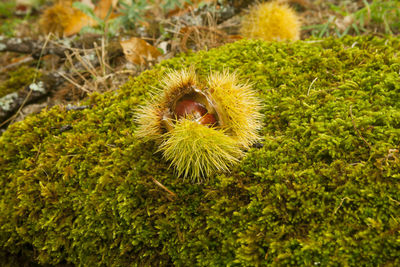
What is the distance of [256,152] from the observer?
1752mm

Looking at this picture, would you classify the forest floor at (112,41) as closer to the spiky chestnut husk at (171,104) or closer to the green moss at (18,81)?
the green moss at (18,81)

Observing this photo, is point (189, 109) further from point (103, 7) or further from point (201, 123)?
point (103, 7)

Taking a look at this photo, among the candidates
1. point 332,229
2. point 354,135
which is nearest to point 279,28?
point 354,135

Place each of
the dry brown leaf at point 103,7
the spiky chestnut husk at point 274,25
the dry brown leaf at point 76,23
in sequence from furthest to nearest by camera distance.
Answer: the dry brown leaf at point 103,7 → the dry brown leaf at point 76,23 → the spiky chestnut husk at point 274,25

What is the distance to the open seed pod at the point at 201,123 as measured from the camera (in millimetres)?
1555

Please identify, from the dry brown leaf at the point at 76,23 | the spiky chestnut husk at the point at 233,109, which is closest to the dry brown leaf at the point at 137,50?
the dry brown leaf at the point at 76,23

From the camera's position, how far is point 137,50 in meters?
3.22

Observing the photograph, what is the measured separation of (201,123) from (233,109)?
0.21 metres

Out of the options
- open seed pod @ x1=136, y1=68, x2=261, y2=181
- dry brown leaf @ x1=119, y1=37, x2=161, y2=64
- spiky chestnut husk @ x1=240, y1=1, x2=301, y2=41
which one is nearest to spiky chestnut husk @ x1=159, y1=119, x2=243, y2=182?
open seed pod @ x1=136, y1=68, x2=261, y2=181

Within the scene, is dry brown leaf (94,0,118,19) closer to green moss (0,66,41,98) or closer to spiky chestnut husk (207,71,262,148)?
green moss (0,66,41,98)

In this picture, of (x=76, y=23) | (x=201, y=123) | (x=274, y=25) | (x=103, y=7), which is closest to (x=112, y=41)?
(x=76, y=23)

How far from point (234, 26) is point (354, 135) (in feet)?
8.79

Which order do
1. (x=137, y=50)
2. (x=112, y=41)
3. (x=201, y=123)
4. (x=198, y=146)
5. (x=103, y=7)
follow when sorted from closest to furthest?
(x=198, y=146) < (x=201, y=123) < (x=137, y=50) < (x=112, y=41) < (x=103, y=7)

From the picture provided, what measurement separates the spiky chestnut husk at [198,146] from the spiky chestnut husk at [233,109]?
0.30 ft
